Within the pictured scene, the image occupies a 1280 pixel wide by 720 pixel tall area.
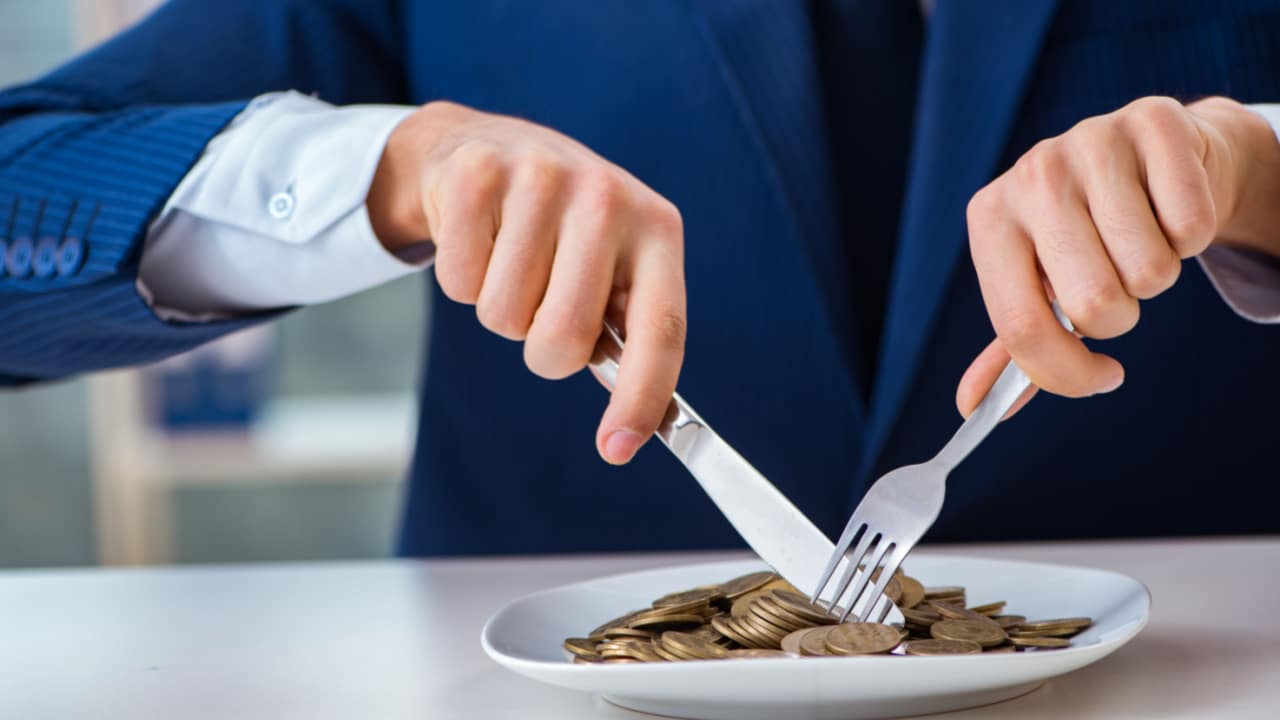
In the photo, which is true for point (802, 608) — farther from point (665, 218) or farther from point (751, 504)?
point (665, 218)

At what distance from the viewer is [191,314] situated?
3.14 ft

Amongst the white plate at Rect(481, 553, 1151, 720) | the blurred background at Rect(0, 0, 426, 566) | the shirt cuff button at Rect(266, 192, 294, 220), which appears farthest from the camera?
the blurred background at Rect(0, 0, 426, 566)

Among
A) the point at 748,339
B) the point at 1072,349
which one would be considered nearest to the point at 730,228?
the point at 748,339

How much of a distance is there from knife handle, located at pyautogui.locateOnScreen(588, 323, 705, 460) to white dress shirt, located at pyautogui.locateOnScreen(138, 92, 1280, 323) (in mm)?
234

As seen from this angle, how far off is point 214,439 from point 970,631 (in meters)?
2.74

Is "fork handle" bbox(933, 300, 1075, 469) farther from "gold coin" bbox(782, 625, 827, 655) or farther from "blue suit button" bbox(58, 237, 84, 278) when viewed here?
"blue suit button" bbox(58, 237, 84, 278)

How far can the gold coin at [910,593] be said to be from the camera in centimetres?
58

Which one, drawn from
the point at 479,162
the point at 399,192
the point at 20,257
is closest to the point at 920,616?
the point at 479,162

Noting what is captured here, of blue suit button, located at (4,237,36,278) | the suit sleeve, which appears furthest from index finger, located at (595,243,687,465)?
blue suit button, located at (4,237,36,278)

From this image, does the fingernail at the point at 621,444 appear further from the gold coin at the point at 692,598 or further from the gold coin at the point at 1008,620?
the gold coin at the point at 1008,620

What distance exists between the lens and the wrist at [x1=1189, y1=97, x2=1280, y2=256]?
2.37 feet

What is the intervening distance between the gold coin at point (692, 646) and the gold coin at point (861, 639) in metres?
0.05

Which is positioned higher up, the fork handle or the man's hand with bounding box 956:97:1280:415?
the man's hand with bounding box 956:97:1280:415

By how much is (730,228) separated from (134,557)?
8.18 ft
